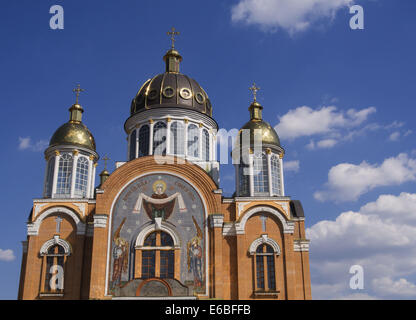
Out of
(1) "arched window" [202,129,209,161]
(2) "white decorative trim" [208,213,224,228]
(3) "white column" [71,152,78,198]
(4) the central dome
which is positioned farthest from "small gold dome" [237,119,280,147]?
(3) "white column" [71,152,78,198]

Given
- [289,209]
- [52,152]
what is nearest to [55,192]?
[52,152]

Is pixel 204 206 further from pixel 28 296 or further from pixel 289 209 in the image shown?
pixel 28 296

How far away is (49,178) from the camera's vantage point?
30.8m

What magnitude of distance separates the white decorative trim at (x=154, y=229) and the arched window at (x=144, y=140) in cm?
654

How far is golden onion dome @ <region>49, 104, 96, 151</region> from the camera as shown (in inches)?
1237

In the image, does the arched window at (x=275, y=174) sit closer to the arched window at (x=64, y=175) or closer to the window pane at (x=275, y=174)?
the window pane at (x=275, y=174)

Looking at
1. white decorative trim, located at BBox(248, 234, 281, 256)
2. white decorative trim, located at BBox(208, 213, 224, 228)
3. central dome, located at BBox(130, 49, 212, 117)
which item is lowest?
white decorative trim, located at BBox(248, 234, 281, 256)

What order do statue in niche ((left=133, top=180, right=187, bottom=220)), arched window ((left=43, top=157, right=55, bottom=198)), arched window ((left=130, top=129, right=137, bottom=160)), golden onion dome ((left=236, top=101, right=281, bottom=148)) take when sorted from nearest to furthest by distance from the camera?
statue in niche ((left=133, top=180, right=187, bottom=220))
arched window ((left=43, top=157, right=55, bottom=198))
golden onion dome ((left=236, top=101, right=281, bottom=148))
arched window ((left=130, top=129, right=137, bottom=160))

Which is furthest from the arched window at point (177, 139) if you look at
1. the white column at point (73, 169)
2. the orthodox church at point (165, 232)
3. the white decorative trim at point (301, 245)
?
the white decorative trim at point (301, 245)

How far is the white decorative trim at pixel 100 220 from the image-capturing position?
89.2 ft

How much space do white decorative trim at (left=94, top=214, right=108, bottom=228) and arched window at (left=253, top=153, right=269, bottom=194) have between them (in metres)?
8.79

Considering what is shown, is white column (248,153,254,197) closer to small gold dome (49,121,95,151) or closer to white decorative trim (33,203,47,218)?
small gold dome (49,121,95,151)

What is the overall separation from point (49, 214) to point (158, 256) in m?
6.91
